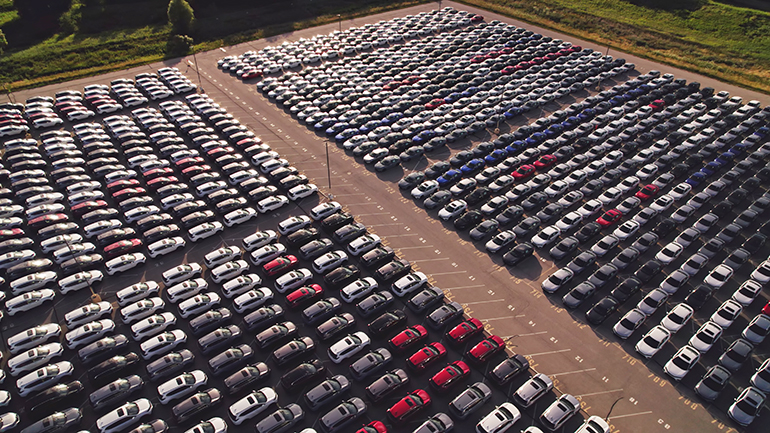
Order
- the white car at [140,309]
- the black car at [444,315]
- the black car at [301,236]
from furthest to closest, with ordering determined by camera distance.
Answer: the black car at [301,236]
the white car at [140,309]
the black car at [444,315]

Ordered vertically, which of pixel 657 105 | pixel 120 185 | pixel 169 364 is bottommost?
pixel 169 364

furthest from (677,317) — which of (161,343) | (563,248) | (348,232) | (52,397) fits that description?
(52,397)

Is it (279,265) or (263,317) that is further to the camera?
(279,265)

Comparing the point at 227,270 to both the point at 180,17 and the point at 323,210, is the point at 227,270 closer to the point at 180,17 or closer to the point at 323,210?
the point at 323,210

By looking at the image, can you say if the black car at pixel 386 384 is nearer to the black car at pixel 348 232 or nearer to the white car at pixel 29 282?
the black car at pixel 348 232

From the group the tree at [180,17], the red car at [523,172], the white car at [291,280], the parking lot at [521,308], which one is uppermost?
the tree at [180,17]

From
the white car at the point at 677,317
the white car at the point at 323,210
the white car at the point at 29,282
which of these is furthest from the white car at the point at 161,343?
the white car at the point at 677,317

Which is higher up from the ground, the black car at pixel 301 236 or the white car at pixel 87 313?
the black car at pixel 301 236
